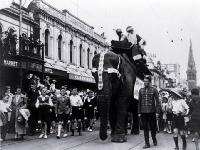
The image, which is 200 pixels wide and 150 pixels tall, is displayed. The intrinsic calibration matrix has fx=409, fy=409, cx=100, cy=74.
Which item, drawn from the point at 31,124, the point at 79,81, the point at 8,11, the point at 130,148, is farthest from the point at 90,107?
the point at 79,81

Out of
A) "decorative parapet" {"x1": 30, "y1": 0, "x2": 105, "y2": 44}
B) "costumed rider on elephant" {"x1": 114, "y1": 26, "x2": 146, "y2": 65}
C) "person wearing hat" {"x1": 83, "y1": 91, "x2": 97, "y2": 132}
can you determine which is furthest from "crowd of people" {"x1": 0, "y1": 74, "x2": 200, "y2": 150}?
"decorative parapet" {"x1": 30, "y1": 0, "x2": 105, "y2": 44}

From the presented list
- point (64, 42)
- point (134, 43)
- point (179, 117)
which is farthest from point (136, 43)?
point (64, 42)

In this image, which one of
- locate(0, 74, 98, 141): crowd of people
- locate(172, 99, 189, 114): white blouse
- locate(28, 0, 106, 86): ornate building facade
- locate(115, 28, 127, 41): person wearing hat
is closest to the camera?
locate(172, 99, 189, 114): white blouse

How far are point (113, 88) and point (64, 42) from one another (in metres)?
23.4

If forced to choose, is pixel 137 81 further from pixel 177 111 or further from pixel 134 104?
pixel 177 111

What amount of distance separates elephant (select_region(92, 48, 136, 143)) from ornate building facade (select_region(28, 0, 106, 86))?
44.8 feet

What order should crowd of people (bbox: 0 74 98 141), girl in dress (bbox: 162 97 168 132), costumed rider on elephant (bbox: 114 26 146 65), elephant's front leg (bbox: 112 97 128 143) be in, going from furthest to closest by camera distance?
girl in dress (bbox: 162 97 168 132) → crowd of people (bbox: 0 74 98 141) → costumed rider on elephant (bbox: 114 26 146 65) → elephant's front leg (bbox: 112 97 128 143)

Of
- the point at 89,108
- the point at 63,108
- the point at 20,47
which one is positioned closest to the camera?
the point at 63,108

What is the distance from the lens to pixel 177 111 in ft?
34.1

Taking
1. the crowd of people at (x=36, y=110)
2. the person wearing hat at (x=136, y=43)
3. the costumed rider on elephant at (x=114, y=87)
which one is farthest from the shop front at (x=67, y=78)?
the costumed rider on elephant at (x=114, y=87)

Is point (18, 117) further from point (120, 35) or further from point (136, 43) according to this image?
point (136, 43)

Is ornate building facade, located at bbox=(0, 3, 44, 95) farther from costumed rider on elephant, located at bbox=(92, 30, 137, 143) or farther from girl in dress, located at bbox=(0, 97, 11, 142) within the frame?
costumed rider on elephant, located at bbox=(92, 30, 137, 143)

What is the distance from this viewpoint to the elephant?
9.95 metres

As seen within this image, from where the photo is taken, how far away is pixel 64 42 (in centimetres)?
3369
